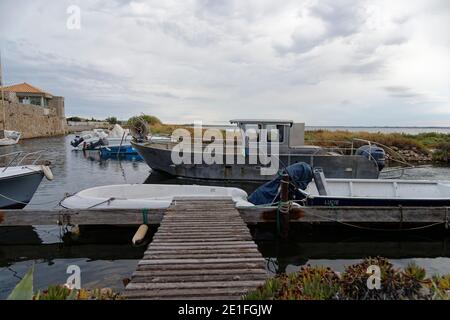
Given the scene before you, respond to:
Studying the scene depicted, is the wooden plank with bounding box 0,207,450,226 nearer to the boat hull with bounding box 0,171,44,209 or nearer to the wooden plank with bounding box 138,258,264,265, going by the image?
the boat hull with bounding box 0,171,44,209

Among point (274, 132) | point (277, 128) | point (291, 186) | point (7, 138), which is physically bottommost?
point (291, 186)

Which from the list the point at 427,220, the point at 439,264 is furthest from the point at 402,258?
the point at 427,220

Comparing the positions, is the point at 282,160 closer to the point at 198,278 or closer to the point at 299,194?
the point at 299,194

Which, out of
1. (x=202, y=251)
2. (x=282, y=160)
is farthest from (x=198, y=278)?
(x=282, y=160)

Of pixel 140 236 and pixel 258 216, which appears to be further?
pixel 258 216

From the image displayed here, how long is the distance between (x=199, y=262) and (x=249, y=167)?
12206mm

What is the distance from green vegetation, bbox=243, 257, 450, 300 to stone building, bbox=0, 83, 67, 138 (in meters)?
46.3

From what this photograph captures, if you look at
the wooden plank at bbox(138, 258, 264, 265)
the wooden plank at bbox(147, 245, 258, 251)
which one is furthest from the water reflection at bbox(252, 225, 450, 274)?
the wooden plank at bbox(138, 258, 264, 265)

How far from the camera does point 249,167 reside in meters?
16.7

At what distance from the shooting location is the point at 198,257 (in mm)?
4836

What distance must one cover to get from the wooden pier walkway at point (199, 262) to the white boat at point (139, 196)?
6.02 feet

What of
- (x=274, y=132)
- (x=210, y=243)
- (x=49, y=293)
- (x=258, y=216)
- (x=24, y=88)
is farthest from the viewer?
(x=24, y=88)

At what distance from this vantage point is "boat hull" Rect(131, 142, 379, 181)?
1588cm
